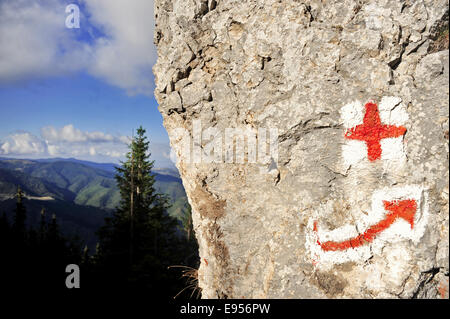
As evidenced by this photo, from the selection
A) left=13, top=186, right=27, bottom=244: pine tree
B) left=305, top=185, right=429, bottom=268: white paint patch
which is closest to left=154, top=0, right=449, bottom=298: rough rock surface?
left=305, top=185, right=429, bottom=268: white paint patch

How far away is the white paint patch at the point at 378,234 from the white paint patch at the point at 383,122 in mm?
443

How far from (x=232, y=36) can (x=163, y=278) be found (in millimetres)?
15122

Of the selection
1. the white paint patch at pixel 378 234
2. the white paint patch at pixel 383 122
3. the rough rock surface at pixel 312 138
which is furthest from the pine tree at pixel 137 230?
the white paint patch at pixel 383 122

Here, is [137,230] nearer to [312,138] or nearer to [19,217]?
[312,138]

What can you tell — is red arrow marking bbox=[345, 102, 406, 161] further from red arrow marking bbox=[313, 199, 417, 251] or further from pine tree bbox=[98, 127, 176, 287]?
pine tree bbox=[98, 127, 176, 287]

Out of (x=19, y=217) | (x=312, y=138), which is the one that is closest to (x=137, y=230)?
(x=312, y=138)

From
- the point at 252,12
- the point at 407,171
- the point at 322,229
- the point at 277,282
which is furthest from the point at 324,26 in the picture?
the point at 277,282

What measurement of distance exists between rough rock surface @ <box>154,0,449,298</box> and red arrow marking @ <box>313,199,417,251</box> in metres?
0.07

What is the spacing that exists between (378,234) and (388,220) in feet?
0.78

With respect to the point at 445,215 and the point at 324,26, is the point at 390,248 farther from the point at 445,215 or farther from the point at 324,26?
the point at 324,26

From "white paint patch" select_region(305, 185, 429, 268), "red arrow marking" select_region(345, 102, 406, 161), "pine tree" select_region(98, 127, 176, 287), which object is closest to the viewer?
"white paint patch" select_region(305, 185, 429, 268)

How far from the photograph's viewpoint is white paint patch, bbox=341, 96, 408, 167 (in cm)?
333

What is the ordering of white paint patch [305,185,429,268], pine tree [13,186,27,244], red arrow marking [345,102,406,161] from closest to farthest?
1. white paint patch [305,185,429,268]
2. red arrow marking [345,102,406,161]
3. pine tree [13,186,27,244]

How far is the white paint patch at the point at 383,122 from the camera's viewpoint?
10.9 ft
